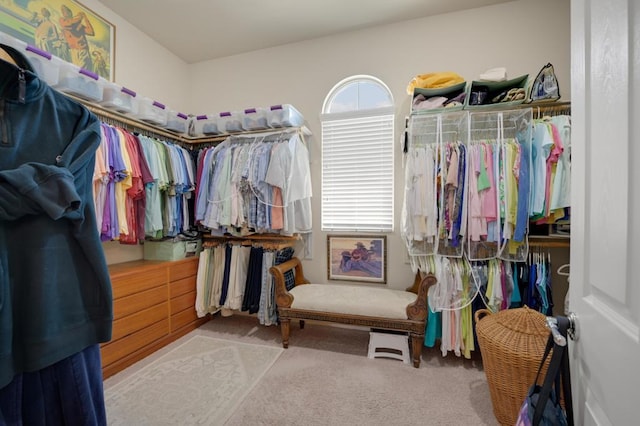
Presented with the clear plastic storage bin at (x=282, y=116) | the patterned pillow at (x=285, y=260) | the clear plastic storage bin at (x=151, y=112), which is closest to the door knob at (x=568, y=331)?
the patterned pillow at (x=285, y=260)

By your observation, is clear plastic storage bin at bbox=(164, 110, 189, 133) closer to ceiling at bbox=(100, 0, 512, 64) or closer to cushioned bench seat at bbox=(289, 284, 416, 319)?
ceiling at bbox=(100, 0, 512, 64)

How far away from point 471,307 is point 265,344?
178 centimetres

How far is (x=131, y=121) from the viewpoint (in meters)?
2.26

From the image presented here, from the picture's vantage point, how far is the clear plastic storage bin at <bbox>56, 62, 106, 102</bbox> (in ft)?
5.73

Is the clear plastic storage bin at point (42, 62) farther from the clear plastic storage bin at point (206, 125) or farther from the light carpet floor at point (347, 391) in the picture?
the light carpet floor at point (347, 391)

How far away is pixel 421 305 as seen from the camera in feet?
6.70

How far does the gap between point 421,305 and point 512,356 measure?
0.68m

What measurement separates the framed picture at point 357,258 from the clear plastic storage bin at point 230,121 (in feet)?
4.83

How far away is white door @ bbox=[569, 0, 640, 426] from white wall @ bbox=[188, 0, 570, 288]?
1.93 m

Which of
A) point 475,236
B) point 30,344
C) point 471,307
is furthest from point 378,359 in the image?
point 30,344

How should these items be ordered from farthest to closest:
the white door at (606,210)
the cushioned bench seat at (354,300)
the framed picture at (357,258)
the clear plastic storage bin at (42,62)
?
1. the framed picture at (357,258)
2. the cushioned bench seat at (354,300)
3. the clear plastic storage bin at (42,62)
4. the white door at (606,210)

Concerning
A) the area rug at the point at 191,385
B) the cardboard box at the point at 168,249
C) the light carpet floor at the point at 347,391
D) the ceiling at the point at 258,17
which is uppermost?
the ceiling at the point at 258,17

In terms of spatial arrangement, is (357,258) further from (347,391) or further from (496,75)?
(496,75)

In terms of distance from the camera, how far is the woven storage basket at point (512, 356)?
4.57ft
